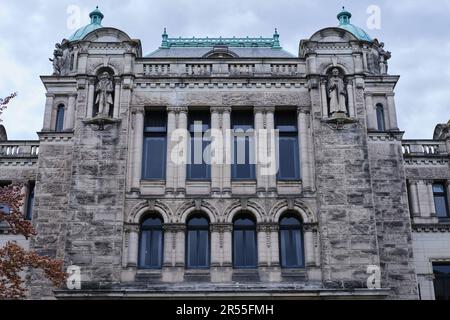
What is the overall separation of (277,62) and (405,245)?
31.2ft

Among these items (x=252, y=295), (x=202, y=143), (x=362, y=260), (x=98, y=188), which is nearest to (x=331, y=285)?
(x=362, y=260)

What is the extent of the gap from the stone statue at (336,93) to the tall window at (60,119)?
465 inches

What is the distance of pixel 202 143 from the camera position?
85.5 feet

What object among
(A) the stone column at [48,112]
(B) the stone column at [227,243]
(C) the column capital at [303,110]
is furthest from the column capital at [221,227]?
(A) the stone column at [48,112]

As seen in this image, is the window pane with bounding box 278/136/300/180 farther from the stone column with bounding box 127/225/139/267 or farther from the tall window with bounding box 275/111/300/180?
the stone column with bounding box 127/225/139/267

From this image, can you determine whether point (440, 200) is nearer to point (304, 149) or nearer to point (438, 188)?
point (438, 188)

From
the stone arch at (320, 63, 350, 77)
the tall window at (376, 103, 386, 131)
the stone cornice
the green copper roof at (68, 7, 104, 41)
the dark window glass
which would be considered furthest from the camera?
the green copper roof at (68, 7, 104, 41)

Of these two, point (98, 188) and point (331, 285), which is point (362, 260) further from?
point (98, 188)

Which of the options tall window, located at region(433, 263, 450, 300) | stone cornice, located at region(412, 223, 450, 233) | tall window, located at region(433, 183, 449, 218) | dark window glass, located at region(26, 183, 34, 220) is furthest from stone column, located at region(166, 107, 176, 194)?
tall window, located at region(433, 183, 449, 218)

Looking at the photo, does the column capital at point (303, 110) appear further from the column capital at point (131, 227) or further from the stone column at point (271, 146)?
the column capital at point (131, 227)

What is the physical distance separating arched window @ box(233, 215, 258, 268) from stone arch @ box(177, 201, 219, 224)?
99 cm

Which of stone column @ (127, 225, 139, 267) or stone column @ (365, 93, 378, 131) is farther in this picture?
stone column @ (365, 93, 378, 131)

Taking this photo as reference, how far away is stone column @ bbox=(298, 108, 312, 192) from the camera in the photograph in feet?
83.1

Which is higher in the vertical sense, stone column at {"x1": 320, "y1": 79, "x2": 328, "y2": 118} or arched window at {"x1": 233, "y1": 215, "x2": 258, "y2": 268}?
stone column at {"x1": 320, "y1": 79, "x2": 328, "y2": 118}
